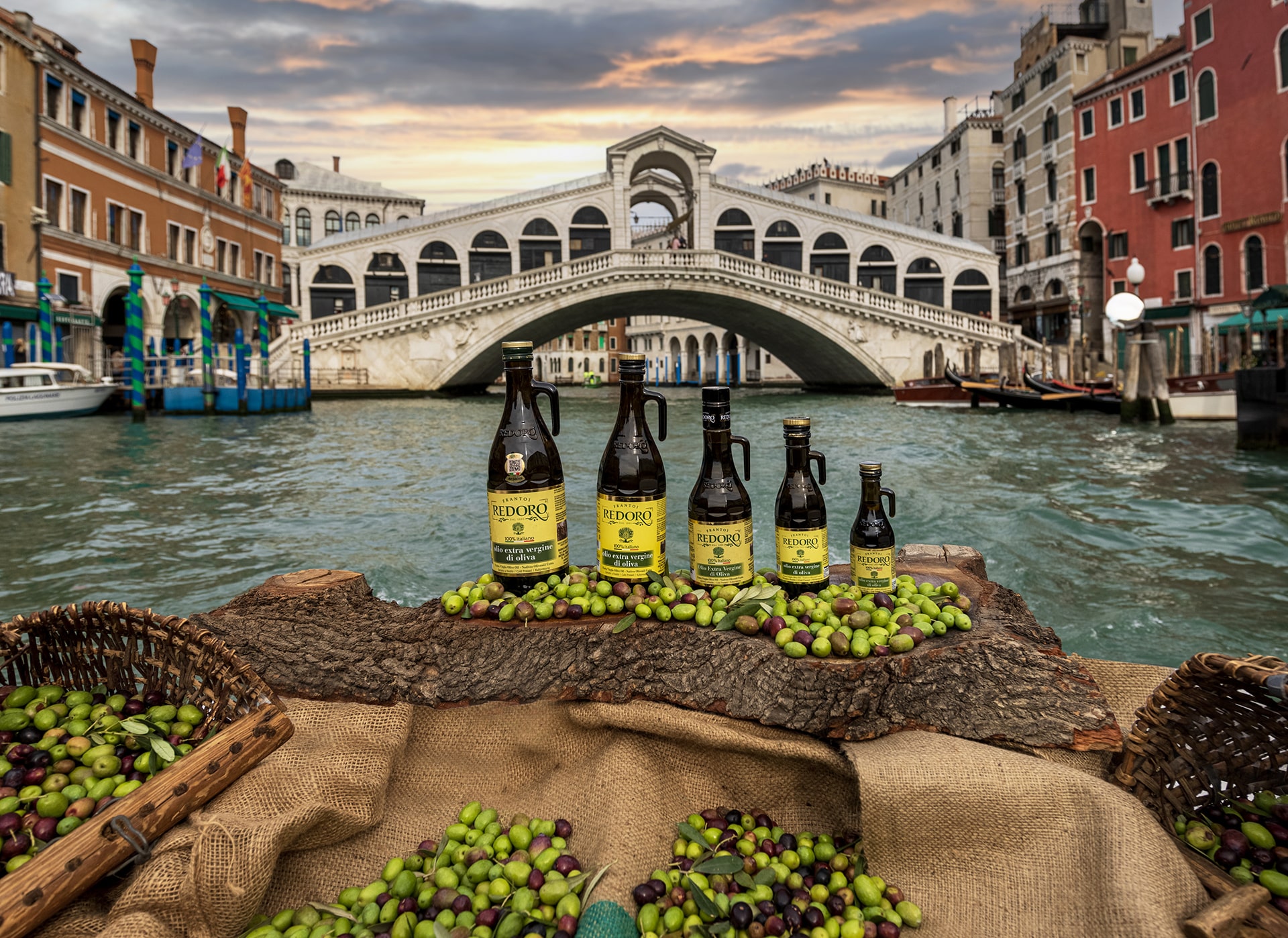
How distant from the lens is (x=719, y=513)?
2.01 meters

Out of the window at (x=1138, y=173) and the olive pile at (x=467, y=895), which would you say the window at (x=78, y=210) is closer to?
the olive pile at (x=467, y=895)

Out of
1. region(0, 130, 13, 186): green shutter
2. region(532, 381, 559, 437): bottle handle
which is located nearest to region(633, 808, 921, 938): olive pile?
region(532, 381, 559, 437): bottle handle

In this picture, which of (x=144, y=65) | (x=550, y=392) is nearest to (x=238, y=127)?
(x=144, y=65)

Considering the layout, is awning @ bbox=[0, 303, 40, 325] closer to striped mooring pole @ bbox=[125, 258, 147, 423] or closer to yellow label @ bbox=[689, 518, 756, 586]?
striped mooring pole @ bbox=[125, 258, 147, 423]

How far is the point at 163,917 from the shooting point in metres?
1.40

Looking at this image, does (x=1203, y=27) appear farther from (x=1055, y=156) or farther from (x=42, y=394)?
(x=42, y=394)

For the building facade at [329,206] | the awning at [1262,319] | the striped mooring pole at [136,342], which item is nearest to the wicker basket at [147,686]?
the striped mooring pole at [136,342]

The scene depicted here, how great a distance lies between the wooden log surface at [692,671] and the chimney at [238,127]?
31583mm

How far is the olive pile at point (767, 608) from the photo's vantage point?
1.78m

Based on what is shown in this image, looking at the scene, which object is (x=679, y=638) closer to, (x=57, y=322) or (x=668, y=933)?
(x=668, y=933)

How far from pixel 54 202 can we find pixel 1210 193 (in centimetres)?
2868

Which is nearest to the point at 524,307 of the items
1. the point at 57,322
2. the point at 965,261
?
the point at 57,322

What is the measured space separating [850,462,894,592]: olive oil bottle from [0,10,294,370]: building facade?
71.3 feet

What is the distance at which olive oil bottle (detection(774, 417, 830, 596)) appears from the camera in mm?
1983
